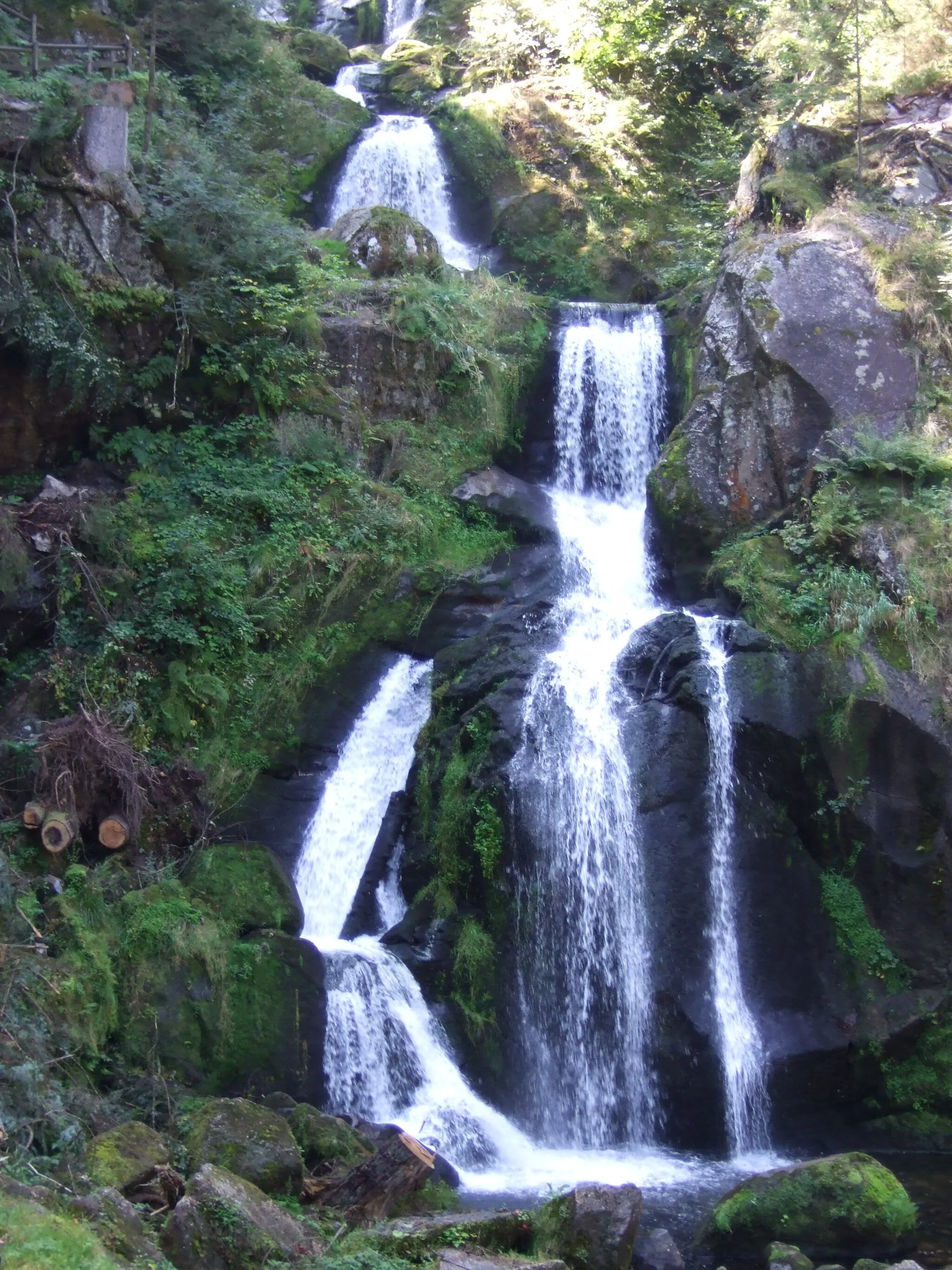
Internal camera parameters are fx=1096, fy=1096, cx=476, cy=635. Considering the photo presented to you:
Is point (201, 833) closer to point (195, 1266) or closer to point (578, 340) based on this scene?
point (195, 1266)

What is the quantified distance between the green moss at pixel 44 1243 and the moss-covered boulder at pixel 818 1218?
5.05 m

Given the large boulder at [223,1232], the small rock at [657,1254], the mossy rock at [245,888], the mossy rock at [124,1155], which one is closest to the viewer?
the large boulder at [223,1232]

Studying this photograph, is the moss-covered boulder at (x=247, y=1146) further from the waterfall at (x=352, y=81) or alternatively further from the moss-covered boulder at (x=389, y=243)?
the waterfall at (x=352, y=81)

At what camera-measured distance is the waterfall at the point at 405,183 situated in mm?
21734

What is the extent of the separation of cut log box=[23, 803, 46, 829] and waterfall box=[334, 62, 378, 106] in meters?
20.6

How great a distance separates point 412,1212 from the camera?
24.8 ft

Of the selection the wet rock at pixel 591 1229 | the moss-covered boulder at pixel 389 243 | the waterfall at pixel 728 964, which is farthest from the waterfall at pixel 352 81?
the wet rock at pixel 591 1229

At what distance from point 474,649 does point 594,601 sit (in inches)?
84.1

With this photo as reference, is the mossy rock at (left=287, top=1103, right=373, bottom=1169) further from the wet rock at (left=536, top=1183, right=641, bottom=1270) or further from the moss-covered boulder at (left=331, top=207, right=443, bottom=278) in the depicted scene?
the moss-covered boulder at (left=331, top=207, right=443, bottom=278)

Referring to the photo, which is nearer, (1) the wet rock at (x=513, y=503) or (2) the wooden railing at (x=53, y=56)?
(2) the wooden railing at (x=53, y=56)

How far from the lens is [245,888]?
34.0 ft

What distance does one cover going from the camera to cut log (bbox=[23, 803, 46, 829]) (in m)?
9.38

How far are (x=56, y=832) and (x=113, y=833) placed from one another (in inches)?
21.2

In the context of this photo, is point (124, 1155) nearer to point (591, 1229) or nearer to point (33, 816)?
point (591, 1229)
